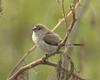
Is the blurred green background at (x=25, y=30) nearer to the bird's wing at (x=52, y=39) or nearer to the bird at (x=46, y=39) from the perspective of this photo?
the bird at (x=46, y=39)

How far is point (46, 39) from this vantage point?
5754 millimetres

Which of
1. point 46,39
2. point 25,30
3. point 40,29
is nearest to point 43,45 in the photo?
point 46,39

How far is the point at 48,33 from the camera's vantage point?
→ 5730 millimetres

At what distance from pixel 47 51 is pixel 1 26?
3135 millimetres

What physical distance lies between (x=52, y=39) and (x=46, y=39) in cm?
40

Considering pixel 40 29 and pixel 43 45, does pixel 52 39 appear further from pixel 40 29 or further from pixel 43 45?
pixel 40 29

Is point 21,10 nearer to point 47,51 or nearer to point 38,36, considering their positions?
point 38,36

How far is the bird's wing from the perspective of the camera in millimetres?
5269

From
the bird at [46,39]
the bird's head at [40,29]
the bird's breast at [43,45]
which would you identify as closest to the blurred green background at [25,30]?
the bird's head at [40,29]

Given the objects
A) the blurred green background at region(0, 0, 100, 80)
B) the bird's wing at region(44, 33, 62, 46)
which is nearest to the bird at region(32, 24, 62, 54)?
the bird's wing at region(44, 33, 62, 46)

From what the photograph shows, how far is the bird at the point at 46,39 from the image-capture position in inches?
209

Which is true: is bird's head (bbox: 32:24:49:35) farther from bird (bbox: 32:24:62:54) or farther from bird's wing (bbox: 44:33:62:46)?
bird's wing (bbox: 44:33:62:46)

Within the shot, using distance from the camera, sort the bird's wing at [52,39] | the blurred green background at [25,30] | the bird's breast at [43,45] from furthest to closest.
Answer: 1. the blurred green background at [25,30]
2. the bird's breast at [43,45]
3. the bird's wing at [52,39]

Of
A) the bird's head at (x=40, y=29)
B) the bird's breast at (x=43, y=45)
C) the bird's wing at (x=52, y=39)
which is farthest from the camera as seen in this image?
the bird's head at (x=40, y=29)
